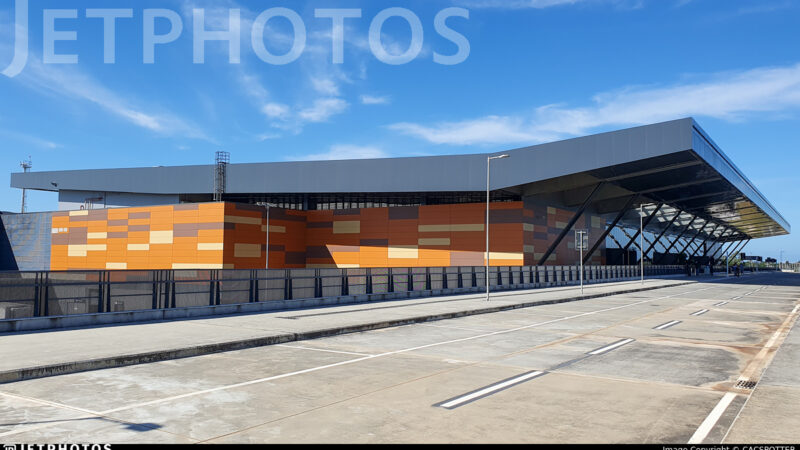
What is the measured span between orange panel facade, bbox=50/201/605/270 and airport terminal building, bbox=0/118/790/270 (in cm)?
12

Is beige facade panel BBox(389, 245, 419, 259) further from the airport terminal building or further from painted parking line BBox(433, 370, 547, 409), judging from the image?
painted parking line BBox(433, 370, 547, 409)

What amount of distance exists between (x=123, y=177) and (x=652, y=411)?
72823 millimetres

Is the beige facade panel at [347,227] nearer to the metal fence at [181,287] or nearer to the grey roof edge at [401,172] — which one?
the grey roof edge at [401,172]

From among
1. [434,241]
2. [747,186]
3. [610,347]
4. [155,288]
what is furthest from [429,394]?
[747,186]

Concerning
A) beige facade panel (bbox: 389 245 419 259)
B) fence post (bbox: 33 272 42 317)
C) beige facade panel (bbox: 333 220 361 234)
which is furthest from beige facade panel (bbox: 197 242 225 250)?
fence post (bbox: 33 272 42 317)

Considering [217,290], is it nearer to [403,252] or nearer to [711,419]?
[711,419]

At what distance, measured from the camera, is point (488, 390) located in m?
8.45

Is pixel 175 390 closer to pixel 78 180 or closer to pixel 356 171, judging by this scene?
pixel 356 171

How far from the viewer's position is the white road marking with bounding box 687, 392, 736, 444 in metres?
6.18

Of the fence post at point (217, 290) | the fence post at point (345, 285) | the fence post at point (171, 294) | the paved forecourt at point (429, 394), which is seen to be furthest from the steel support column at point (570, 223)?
the fence post at point (171, 294)

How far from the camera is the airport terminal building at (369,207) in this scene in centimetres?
5150

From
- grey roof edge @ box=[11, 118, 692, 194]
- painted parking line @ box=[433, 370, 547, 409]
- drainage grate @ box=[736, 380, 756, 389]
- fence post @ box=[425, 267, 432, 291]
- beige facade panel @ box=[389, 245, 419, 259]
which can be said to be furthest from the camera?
beige facade panel @ box=[389, 245, 419, 259]

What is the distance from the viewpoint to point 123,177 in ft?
228

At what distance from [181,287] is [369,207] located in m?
46.5
